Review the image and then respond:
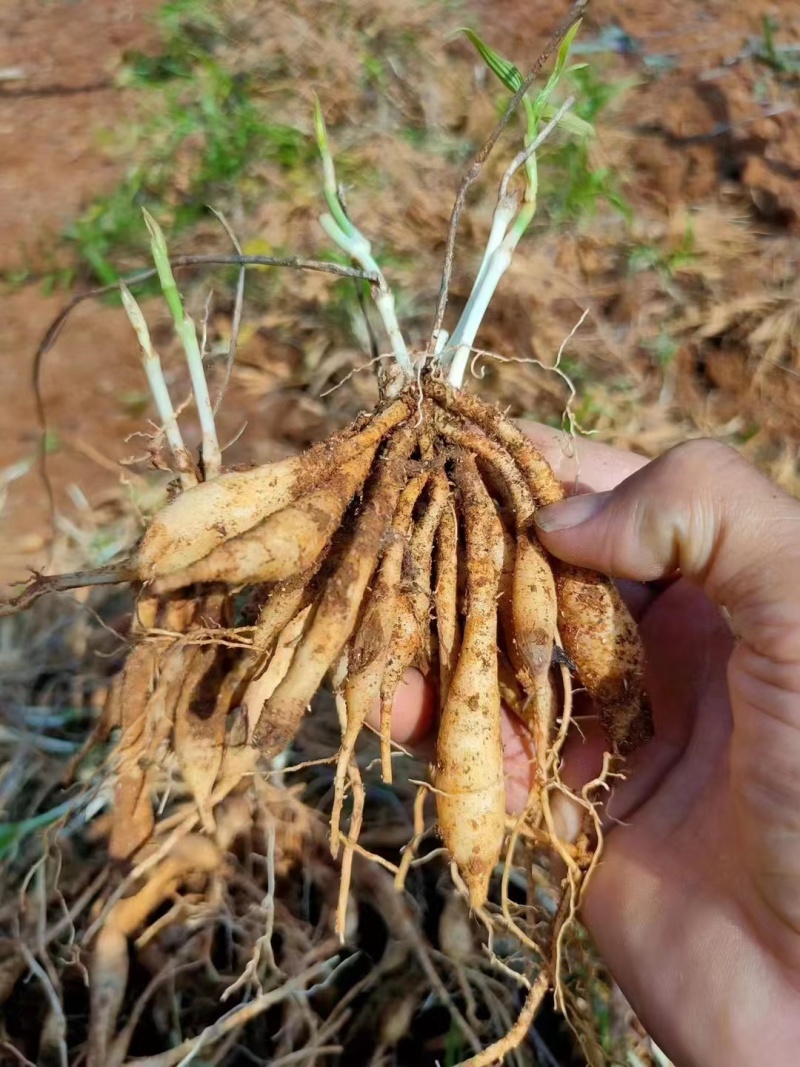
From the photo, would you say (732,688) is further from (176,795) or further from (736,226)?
(736,226)

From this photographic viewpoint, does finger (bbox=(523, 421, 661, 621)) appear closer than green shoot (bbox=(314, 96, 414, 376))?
No

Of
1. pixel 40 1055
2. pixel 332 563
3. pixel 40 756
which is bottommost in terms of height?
pixel 40 1055

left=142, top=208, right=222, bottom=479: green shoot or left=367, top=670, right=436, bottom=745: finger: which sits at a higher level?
left=142, top=208, right=222, bottom=479: green shoot

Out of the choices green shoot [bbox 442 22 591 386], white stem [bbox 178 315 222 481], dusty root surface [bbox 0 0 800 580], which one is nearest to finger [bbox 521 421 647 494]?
green shoot [bbox 442 22 591 386]

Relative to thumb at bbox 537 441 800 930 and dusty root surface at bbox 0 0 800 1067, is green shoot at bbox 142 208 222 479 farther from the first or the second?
thumb at bbox 537 441 800 930

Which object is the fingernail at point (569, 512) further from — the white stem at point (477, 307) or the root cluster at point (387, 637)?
the white stem at point (477, 307)

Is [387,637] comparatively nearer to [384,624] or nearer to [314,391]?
[384,624]

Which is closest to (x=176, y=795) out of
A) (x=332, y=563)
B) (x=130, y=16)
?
(x=332, y=563)
